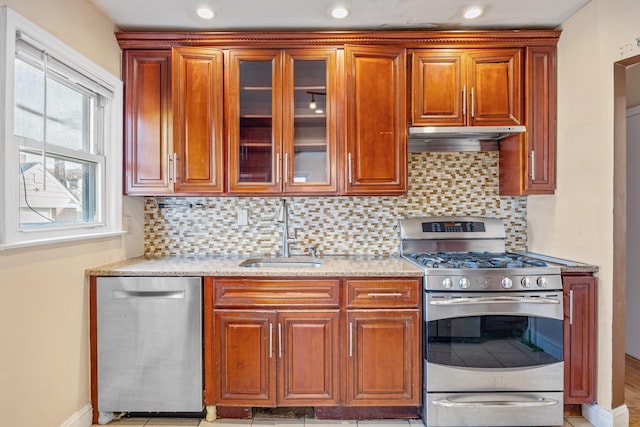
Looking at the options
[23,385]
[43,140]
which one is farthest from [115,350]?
[43,140]

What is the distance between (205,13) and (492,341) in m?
2.61

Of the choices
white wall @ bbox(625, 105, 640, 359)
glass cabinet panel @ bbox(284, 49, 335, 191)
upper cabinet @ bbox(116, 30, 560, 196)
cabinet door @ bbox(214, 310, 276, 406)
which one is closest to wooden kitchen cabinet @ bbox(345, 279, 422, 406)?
cabinet door @ bbox(214, 310, 276, 406)

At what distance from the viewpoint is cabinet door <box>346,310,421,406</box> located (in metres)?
2.07

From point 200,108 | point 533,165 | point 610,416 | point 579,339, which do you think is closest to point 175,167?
point 200,108

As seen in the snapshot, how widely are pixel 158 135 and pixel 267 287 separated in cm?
127

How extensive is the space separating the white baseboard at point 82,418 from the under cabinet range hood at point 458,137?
2.57 meters

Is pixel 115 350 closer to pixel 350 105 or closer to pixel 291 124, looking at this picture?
pixel 291 124

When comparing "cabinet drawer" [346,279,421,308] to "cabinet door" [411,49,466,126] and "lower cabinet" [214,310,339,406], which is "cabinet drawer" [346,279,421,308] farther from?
"cabinet door" [411,49,466,126]

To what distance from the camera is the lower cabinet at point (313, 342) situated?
2072 millimetres

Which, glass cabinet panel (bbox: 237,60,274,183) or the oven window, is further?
glass cabinet panel (bbox: 237,60,274,183)

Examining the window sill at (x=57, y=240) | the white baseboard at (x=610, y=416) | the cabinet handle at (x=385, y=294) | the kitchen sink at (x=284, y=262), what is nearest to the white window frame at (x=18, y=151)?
the window sill at (x=57, y=240)

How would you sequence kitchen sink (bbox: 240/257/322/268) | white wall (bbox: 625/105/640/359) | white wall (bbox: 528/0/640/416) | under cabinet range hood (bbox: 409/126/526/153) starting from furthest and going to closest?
white wall (bbox: 625/105/640/359), kitchen sink (bbox: 240/257/322/268), under cabinet range hood (bbox: 409/126/526/153), white wall (bbox: 528/0/640/416)

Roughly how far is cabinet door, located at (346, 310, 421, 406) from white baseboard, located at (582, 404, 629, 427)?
105 centimetres

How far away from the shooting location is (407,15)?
224 cm
